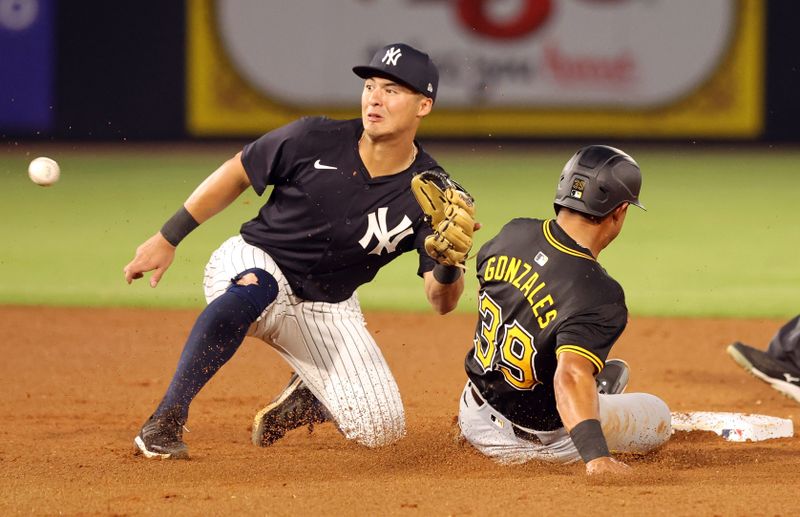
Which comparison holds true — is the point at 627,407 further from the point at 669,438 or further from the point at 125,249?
the point at 125,249

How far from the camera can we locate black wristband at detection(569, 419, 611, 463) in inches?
177

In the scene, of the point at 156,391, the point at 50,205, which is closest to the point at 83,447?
the point at 156,391

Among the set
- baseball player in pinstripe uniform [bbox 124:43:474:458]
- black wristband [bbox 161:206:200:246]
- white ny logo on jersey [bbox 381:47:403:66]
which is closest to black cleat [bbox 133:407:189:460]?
baseball player in pinstripe uniform [bbox 124:43:474:458]

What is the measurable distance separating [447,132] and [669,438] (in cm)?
1300

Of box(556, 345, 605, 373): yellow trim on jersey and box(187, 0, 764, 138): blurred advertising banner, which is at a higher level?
box(556, 345, 605, 373): yellow trim on jersey

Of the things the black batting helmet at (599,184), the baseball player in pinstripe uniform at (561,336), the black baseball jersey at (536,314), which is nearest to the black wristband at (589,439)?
the baseball player in pinstripe uniform at (561,336)

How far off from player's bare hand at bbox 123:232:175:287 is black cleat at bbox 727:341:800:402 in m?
2.92

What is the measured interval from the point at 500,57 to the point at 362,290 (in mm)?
9017

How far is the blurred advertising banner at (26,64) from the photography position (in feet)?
58.3

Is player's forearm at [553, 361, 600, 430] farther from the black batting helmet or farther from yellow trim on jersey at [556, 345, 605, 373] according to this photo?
the black batting helmet

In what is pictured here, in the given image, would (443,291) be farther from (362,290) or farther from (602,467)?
(362,290)

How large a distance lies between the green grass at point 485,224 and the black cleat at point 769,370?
2.32 meters

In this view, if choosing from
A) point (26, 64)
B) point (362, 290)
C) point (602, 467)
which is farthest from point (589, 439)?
point (26, 64)

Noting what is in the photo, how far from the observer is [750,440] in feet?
18.8
